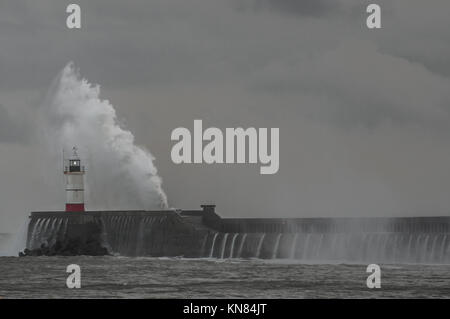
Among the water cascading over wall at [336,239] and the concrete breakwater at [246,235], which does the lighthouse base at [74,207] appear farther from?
the water cascading over wall at [336,239]

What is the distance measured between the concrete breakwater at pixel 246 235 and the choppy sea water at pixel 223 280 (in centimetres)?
150

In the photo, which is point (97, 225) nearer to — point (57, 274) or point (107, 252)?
point (107, 252)

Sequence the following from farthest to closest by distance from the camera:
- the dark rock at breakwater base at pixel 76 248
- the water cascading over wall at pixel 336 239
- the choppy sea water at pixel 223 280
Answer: the dark rock at breakwater base at pixel 76 248 → the water cascading over wall at pixel 336 239 → the choppy sea water at pixel 223 280

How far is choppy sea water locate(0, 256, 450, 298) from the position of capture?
4331 cm

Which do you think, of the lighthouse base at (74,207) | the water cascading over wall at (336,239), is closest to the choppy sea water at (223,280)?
the water cascading over wall at (336,239)

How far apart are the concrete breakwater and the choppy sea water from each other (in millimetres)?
1498

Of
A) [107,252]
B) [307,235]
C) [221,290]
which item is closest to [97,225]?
[107,252]

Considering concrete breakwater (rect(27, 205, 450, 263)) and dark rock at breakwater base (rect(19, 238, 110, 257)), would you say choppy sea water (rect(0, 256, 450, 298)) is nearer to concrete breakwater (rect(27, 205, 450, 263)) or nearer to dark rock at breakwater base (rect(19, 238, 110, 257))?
concrete breakwater (rect(27, 205, 450, 263))

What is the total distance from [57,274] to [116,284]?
7.82 metres

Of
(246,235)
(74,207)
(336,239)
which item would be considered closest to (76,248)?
(74,207)

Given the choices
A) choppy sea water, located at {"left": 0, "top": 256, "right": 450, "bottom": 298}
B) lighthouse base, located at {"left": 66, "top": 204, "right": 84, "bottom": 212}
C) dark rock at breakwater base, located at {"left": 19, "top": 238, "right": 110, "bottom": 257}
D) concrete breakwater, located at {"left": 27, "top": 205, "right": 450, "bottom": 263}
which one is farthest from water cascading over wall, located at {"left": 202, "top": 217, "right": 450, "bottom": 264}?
lighthouse base, located at {"left": 66, "top": 204, "right": 84, "bottom": 212}

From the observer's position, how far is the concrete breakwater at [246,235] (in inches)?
2199

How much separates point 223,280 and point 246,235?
46.1 feet

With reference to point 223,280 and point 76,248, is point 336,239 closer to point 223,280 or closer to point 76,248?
point 223,280
